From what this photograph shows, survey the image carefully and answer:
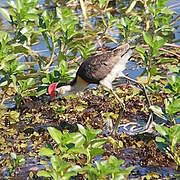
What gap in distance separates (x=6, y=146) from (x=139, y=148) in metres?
1.24

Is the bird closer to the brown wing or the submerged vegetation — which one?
the brown wing

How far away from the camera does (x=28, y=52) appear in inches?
293

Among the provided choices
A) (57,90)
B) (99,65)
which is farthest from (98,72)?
(57,90)

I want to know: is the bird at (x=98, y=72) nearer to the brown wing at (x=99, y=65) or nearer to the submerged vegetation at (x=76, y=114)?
the brown wing at (x=99, y=65)

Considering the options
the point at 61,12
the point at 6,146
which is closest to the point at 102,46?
the point at 61,12

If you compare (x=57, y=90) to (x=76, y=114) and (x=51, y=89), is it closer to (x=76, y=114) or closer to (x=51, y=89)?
(x=51, y=89)

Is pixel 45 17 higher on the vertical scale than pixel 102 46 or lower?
higher

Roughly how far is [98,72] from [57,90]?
0.46 meters

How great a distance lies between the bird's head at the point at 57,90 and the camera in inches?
257

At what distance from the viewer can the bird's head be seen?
6.52 m

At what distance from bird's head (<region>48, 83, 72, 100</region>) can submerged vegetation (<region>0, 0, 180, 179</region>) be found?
8cm

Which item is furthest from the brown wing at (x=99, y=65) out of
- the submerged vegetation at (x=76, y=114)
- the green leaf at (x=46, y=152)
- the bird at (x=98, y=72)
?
the green leaf at (x=46, y=152)

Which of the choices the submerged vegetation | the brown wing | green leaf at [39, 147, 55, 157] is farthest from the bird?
green leaf at [39, 147, 55, 157]

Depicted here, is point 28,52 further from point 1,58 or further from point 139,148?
point 139,148
